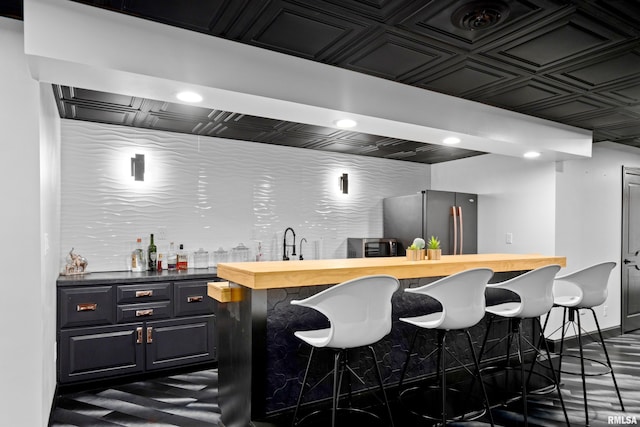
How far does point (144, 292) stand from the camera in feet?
12.8

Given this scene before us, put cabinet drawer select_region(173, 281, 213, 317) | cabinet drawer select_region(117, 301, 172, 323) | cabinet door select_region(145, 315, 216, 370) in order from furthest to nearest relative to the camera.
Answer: cabinet drawer select_region(173, 281, 213, 317) < cabinet door select_region(145, 315, 216, 370) < cabinet drawer select_region(117, 301, 172, 323)

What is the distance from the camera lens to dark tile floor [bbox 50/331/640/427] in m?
3.08

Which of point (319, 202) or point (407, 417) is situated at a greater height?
point (319, 202)

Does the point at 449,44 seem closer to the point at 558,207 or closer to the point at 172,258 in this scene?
the point at 558,207

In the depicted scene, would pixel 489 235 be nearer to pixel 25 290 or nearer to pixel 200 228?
pixel 200 228

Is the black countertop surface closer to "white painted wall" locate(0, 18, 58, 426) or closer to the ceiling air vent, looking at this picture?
"white painted wall" locate(0, 18, 58, 426)

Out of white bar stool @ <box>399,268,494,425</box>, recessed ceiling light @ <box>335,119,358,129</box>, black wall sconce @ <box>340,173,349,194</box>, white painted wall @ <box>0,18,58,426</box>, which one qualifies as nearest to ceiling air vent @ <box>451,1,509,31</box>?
recessed ceiling light @ <box>335,119,358,129</box>

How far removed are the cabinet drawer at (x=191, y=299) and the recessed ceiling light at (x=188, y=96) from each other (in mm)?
1949

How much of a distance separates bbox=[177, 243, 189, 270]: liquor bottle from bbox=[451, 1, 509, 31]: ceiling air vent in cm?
349

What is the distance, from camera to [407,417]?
118 inches

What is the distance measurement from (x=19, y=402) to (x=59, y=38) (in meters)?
2.05

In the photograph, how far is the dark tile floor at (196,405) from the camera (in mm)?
3084

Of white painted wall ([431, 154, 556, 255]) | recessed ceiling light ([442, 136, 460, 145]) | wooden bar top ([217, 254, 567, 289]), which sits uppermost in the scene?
recessed ceiling light ([442, 136, 460, 145])

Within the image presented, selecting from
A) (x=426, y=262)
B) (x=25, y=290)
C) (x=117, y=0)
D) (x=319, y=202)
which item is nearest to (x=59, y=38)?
(x=117, y=0)
